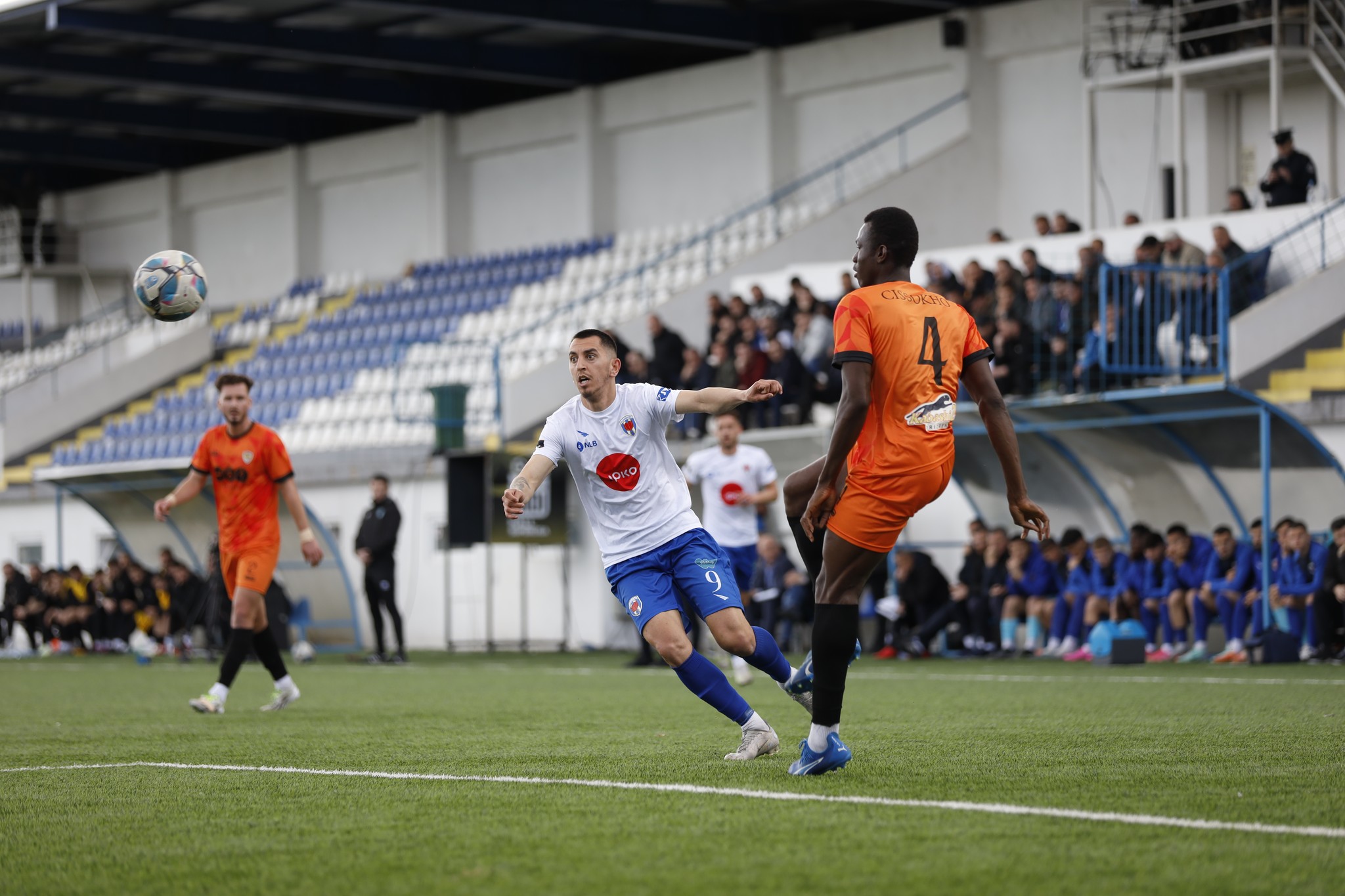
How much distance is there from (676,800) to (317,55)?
25.4m

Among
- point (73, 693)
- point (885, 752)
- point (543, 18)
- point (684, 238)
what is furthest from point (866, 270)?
point (684, 238)

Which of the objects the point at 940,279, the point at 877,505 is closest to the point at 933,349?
the point at 877,505

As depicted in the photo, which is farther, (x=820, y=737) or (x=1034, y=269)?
(x=1034, y=269)

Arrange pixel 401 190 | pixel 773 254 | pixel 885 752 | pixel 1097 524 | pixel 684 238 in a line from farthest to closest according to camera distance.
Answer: pixel 401 190 → pixel 684 238 → pixel 773 254 → pixel 1097 524 → pixel 885 752

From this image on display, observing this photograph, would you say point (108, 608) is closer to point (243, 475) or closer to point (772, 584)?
point (772, 584)

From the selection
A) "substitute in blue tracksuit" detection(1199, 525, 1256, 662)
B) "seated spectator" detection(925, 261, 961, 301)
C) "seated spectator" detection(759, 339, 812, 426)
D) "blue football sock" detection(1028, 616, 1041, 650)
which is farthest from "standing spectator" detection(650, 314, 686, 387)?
"substitute in blue tracksuit" detection(1199, 525, 1256, 662)

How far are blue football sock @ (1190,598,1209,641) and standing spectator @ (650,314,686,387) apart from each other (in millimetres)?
7890

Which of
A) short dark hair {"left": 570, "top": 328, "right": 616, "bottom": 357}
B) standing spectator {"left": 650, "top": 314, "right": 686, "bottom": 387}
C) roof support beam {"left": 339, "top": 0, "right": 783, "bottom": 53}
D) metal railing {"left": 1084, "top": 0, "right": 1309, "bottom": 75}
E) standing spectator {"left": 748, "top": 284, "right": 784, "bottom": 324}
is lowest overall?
short dark hair {"left": 570, "top": 328, "right": 616, "bottom": 357}

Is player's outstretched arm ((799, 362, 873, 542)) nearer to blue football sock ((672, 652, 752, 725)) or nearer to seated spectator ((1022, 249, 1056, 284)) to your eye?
blue football sock ((672, 652, 752, 725))

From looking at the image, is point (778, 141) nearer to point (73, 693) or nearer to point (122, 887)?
point (73, 693)

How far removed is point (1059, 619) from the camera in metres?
16.8

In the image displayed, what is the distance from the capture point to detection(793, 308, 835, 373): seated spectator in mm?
19688

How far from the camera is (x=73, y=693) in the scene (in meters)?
14.2

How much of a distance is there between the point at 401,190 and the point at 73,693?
23660 millimetres
